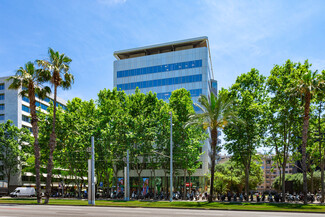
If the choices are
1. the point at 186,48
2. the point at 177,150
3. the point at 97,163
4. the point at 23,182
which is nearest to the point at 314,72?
the point at 177,150

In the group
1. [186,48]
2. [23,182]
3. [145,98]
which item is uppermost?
[186,48]

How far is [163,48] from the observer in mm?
82500

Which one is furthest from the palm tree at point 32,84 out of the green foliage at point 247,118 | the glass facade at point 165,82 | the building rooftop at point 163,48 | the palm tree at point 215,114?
the building rooftop at point 163,48

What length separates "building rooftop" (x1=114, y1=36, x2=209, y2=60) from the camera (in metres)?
77.3

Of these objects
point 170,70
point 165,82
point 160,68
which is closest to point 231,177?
point 165,82

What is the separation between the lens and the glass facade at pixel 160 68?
72475 mm

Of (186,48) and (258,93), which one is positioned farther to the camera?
(186,48)

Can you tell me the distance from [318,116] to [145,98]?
81.8 feet

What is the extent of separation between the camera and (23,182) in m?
80.9

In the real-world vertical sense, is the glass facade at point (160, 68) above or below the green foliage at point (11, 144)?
above

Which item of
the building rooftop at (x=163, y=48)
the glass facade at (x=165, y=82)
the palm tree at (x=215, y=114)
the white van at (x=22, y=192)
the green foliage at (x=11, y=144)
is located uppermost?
the building rooftop at (x=163, y=48)

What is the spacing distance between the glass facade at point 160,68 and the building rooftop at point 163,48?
6.83 meters

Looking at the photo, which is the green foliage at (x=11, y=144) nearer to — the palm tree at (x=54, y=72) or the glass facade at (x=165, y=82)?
the glass facade at (x=165, y=82)

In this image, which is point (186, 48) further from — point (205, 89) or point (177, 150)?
point (177, 150)
